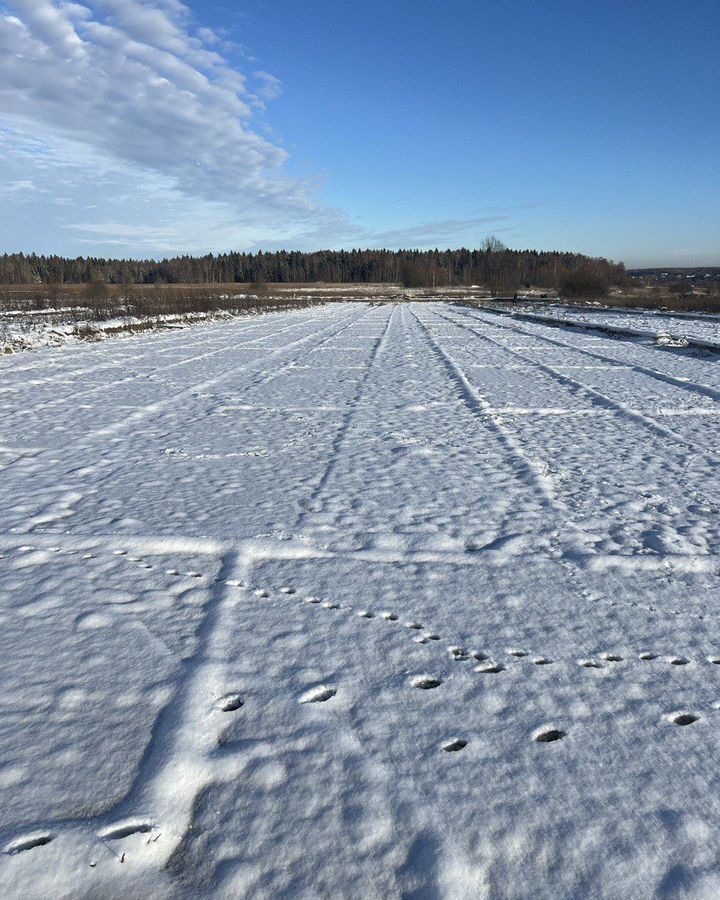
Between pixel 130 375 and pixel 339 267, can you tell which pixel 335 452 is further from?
pixel 339 267

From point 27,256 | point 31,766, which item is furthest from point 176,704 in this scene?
point 27,256

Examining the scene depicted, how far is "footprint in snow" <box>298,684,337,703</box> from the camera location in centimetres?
246

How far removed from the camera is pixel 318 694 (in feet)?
8.17

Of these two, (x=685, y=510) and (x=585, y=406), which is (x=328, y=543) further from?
(x=585, y=406)

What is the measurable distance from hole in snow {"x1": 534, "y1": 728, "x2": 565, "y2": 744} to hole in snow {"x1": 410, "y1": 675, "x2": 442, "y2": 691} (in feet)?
1.52

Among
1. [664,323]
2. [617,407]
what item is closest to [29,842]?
[617,407]

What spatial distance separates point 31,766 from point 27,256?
15588 centimetres

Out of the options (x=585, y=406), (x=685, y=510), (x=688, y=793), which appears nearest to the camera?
(x=688, y=793)

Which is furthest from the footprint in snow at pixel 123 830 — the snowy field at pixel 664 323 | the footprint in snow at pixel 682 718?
the snowy field at pixel 664 323

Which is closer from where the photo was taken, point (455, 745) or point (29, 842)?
point (29, 842)

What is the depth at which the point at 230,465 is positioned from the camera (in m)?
5.75

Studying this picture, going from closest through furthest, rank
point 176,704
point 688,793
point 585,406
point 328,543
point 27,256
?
point 688,793, point 176,704, point 328,543, point 585,406, point 27,256

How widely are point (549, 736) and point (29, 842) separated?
180cm

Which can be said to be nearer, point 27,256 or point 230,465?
point 230,465
